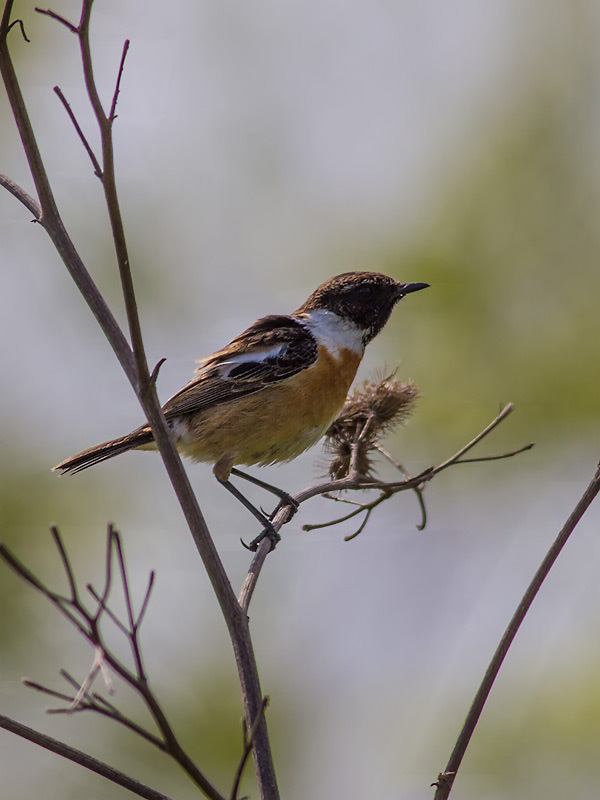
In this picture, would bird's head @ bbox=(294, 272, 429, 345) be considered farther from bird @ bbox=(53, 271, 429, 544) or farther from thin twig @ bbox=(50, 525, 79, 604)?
thin twig @ bbox=(50, 525, 79, 604)

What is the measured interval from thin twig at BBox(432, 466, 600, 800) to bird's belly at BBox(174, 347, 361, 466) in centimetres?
220

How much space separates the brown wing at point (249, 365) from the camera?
4270 millimetres

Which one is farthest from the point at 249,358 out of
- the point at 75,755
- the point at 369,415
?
the point at 75,755

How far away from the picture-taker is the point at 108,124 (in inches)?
71.2

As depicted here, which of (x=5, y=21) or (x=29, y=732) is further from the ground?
(x=5, y=21)

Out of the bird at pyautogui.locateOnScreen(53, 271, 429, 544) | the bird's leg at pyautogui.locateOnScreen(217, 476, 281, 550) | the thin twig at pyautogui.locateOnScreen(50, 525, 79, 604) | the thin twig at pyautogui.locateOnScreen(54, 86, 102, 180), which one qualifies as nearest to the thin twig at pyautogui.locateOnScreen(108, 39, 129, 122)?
the thin twig at pyautogui.locateOnScreen(54, 86, 102, 180)

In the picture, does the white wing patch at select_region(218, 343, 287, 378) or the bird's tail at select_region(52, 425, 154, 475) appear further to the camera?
the white wing patch at select_region(218, 343, 287, 378)

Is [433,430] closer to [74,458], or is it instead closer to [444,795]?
[74,458]

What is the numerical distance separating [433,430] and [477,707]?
6.08m

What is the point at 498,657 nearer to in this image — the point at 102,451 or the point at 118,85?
the point at 118,85

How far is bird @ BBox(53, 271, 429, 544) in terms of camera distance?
13.5ft

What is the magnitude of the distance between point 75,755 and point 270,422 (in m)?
2.58

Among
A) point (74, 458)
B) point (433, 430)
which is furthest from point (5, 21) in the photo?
point (433, 430)

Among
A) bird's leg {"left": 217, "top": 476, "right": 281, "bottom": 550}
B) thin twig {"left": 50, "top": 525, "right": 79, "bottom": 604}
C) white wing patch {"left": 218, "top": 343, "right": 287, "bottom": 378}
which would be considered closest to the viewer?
thin twig {"left": 50, "top": 525, "right": 79, "bottom": 604}
